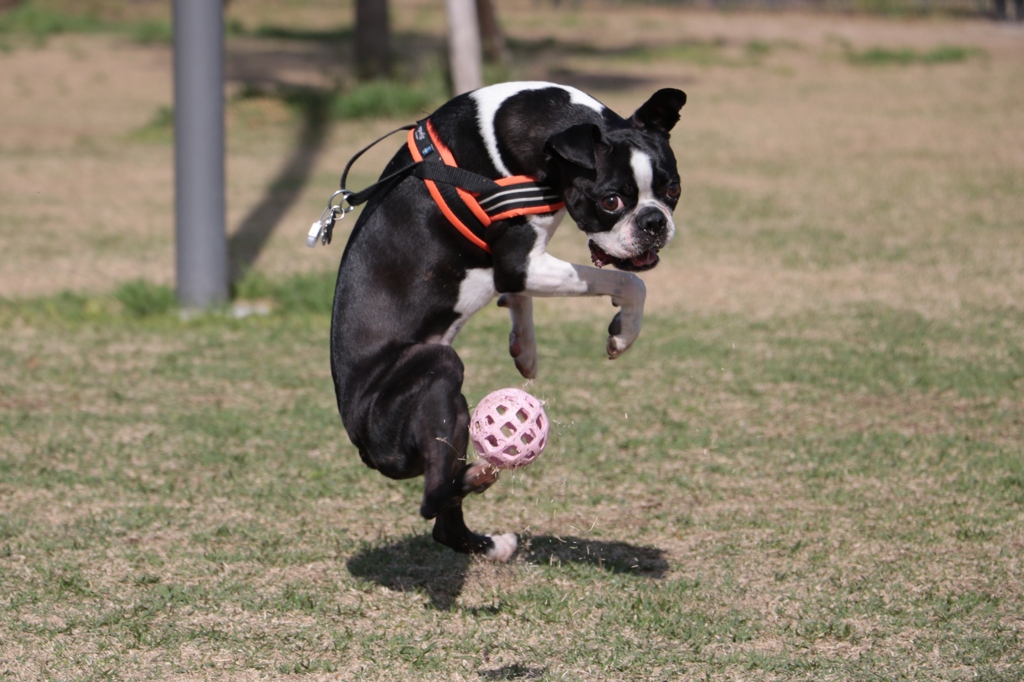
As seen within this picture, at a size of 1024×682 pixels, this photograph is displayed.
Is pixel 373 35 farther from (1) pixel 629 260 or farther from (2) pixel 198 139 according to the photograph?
(1) pixel 629 260

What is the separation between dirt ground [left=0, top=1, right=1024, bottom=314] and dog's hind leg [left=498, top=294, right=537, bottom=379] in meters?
4.64

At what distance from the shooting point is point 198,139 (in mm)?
8750

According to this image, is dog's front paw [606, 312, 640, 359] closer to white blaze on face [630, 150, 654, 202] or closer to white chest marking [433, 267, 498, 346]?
white chest marking [433, 267, 498, 346]

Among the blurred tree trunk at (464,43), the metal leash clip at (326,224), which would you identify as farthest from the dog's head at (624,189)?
the blurred tree trunk at (464,43)

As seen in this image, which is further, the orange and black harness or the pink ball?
the orange and black harness

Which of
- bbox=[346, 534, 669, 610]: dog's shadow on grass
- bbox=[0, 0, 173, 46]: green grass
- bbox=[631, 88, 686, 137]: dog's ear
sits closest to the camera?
bbox=[631, 88, 686, 137]: dog's ear

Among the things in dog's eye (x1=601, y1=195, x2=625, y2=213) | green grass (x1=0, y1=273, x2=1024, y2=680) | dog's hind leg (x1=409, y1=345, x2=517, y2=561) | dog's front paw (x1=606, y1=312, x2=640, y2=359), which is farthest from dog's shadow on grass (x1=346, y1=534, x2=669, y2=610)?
dog's eye (x1=601, y1=195, x2=625, y2=213)

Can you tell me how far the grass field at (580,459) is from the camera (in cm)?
445

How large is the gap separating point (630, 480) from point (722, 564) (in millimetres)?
1019

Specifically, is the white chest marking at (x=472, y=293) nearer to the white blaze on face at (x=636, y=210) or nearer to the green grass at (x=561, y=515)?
the white blaze on face at (x=636, y=210)

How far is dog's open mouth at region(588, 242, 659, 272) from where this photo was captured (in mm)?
4117

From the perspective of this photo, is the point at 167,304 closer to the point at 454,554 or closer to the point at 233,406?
the point at 233,406

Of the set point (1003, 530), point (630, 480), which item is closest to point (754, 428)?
point (630, 480)

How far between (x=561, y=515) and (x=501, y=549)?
0.66m
